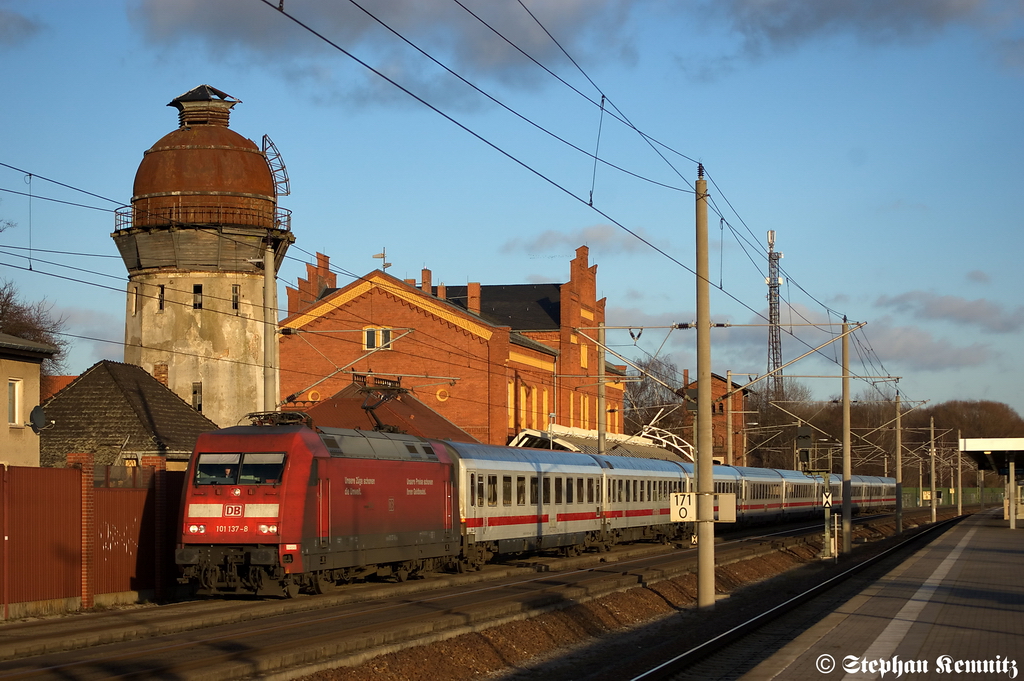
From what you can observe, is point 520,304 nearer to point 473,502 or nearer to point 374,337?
point 374,337

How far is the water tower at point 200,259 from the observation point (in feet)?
155

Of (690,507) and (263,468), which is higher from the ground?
(263,468)

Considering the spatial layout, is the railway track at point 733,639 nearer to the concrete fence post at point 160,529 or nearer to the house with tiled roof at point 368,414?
the concrete fence post at point 160,529

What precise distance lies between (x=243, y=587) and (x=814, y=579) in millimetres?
14364

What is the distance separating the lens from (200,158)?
47031 mm

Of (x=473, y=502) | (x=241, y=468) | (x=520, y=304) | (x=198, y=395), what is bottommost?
(x=473, y=502)

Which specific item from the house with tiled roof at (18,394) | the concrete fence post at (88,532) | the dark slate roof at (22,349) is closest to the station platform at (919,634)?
the concrete fence post at (88,532)

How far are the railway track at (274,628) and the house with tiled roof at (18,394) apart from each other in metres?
8.69

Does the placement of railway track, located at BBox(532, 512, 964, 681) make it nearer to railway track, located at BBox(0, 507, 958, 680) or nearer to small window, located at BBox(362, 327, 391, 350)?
railway track, located at BBox(0, 507, 958, 680)

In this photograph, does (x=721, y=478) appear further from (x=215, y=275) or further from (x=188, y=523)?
(x=188, y=523)

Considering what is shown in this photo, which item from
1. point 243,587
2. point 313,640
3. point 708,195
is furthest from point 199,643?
point 708,195

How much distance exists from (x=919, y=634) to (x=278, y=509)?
446 inches

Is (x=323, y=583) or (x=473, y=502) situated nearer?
(x=323, y=583)

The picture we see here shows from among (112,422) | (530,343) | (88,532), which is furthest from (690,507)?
(530,343)
